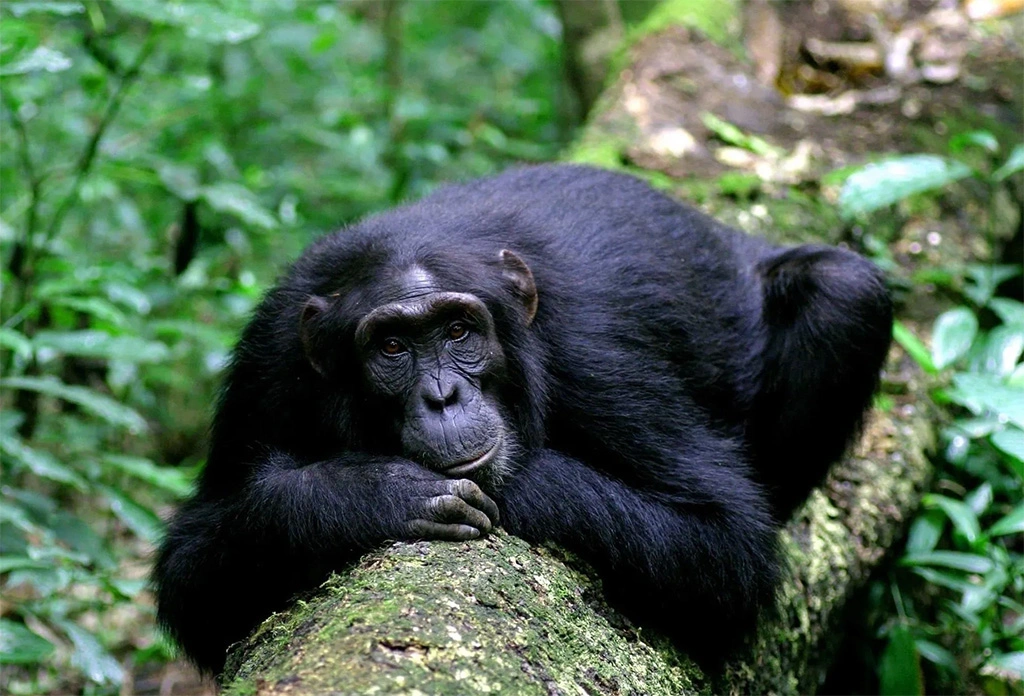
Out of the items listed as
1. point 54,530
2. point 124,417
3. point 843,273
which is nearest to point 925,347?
point 843,273

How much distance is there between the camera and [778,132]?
8.59 m

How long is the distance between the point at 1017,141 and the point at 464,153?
6174 millimetres

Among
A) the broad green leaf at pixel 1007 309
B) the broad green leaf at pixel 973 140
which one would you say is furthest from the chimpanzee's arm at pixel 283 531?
the broad green leaf at pixel 973 140

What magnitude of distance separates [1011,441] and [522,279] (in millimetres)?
2701

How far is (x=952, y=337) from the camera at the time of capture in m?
6.49

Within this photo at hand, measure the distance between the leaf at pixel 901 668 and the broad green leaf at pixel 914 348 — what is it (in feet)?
5.39

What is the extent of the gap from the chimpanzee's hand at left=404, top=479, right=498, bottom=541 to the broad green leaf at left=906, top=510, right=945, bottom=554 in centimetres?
338

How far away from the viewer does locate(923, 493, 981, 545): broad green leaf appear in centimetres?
596

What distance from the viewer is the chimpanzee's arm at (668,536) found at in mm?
4246

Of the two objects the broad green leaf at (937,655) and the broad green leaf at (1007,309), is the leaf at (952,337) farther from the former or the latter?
the broad green leaf at (937,655)

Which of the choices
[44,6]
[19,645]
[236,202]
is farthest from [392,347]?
[236,202]

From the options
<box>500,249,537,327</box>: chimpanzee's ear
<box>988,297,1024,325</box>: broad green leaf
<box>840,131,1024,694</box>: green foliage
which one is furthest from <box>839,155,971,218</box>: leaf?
<box>500,249,537,327</box>: chimpanzee's ear

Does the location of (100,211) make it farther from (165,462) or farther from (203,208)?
Answer: (165,462)

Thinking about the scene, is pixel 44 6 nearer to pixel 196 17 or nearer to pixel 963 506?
pixel 196 17
